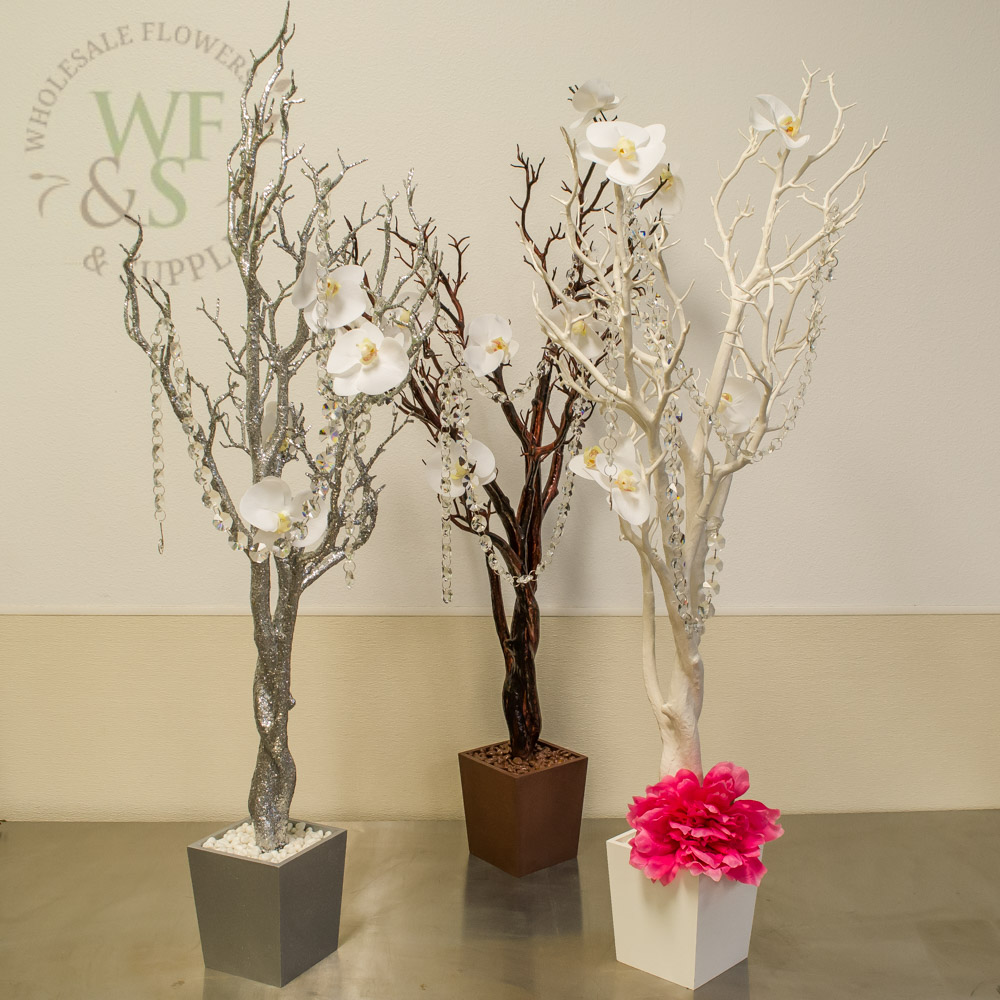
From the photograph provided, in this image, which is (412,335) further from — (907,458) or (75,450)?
(907,458)

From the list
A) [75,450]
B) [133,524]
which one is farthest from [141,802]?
[75,450]

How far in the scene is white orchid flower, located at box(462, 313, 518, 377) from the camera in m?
1.38

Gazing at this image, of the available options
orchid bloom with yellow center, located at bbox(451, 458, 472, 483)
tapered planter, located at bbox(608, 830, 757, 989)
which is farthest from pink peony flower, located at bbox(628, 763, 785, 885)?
orchid bloom with yellow center, located at bbox(451, 458, 472, 483)

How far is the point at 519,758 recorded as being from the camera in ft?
4.88

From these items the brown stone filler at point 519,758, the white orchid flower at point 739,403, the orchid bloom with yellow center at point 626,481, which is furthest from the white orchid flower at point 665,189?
the brown stone filler at point 519,758

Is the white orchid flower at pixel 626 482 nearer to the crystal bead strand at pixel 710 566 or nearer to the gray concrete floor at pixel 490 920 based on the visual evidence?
the crystal bead strand at pixel 710 566

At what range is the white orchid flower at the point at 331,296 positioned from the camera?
110 centimetres

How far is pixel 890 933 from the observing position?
126 cm

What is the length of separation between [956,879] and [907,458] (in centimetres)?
72

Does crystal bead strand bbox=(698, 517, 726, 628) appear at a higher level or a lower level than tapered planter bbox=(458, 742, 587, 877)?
higher

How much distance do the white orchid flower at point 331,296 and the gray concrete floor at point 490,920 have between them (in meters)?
0.81

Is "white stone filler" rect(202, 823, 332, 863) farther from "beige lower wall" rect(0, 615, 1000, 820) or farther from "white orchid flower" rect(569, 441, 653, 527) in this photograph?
"white orchid flower" rect(569, 441, 653, 527)

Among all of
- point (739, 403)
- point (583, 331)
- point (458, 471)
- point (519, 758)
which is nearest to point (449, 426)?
point (458, 471)

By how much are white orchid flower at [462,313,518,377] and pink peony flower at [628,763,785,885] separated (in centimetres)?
63
